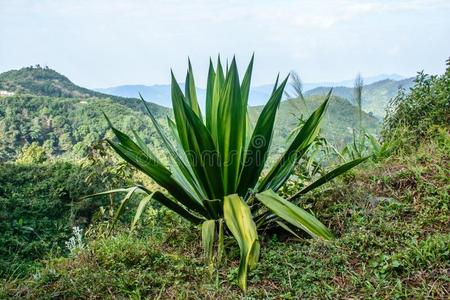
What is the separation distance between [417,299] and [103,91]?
65.5 feet

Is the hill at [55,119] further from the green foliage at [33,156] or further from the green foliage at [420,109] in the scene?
the green foliage at [420,109]

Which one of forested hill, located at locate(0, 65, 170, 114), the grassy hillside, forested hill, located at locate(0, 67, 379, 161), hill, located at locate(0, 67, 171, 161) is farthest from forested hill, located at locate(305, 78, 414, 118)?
forested hill, located at locate(0, 65, 170, 114)

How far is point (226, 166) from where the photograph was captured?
2080 millimetres

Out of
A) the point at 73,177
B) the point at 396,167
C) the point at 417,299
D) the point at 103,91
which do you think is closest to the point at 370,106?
the point at 396,167

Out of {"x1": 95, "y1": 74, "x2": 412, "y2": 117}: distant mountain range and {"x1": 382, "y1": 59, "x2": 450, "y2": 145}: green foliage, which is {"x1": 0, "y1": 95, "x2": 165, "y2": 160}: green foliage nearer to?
{"x1": 95, "y1": 74, "x2": 412, "y2": 117}: distant mountain range

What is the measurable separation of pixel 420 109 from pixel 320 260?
1.99m

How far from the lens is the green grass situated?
153 cm

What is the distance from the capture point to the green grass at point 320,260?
1.53 metres

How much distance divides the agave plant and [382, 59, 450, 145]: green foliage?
1.29 m

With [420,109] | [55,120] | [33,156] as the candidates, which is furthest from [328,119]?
[55,120]

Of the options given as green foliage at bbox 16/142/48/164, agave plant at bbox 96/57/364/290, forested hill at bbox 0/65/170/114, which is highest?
forested hill at bbox 0/65/170/114

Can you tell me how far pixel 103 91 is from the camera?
19.9m

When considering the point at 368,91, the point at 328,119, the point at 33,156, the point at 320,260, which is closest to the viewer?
the point at 320,260

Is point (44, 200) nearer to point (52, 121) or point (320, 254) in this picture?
point (320, 254)
